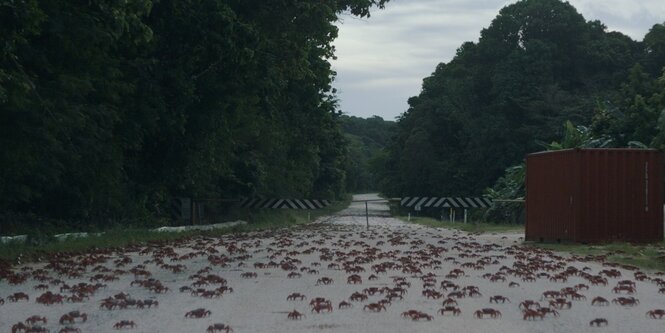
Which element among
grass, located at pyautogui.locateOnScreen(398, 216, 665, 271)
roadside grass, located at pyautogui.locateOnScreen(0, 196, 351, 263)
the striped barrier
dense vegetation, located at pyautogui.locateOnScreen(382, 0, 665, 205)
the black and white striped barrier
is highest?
dense vegetation, located at pyautogui.locateOnScreen(382, 0, 665, 205)

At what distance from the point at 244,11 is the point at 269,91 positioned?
125 inches

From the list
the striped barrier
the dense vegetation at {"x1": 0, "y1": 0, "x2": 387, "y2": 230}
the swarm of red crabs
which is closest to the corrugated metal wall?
the swarm of red crabs

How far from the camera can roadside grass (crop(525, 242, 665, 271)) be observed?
701 inches

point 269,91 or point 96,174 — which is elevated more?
point 269,91

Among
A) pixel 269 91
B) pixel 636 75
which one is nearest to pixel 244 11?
pixel 269 91

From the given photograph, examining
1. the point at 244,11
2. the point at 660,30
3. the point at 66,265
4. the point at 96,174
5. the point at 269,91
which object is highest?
the point at 660,30

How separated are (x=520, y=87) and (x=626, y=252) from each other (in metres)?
47.3

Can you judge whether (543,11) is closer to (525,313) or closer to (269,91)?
(269,91)

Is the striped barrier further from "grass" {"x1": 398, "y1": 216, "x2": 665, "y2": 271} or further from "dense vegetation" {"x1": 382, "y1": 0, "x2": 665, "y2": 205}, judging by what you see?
"dense vegetation" {"x1": 382, "y1": 0, "x2": 665, "y2": 205}

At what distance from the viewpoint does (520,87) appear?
65875mm

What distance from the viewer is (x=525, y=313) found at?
30.9ft

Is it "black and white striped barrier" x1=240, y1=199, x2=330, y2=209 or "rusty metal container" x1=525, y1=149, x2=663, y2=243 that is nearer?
"rusty metal container" x1=525, y1=149, x2=663, y2=243

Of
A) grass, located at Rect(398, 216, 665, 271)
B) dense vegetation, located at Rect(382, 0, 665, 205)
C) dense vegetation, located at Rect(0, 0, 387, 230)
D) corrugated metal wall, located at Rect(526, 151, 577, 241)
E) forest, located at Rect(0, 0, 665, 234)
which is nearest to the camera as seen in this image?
grass, located at Rect(398, 216, 665, 271)

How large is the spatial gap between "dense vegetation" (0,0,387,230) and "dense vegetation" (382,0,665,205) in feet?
99.0
